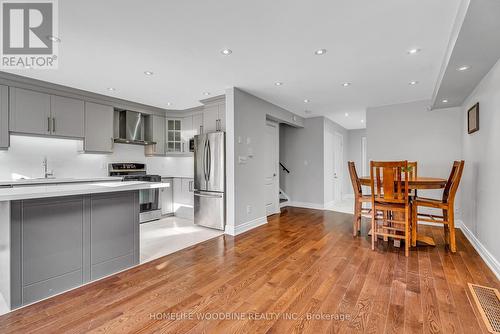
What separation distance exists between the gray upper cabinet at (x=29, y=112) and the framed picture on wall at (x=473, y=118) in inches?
250

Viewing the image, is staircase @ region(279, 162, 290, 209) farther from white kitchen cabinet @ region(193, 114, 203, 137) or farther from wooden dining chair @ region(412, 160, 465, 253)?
wooden dining chair @ region(412, 160, 465, 253)

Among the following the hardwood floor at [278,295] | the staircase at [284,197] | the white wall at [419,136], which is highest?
the white wall at [419,136]

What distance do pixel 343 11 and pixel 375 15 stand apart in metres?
0.31

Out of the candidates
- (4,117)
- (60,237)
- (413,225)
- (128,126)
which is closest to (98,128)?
(128,126)

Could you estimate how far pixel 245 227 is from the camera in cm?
406

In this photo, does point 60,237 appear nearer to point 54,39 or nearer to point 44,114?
point 54,39

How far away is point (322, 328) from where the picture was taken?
163 cm

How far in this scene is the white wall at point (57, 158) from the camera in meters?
3.60

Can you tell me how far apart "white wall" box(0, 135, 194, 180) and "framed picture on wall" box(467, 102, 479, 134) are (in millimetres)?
5986

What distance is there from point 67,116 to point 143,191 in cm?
181

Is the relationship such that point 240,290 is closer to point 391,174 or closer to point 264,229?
point 264,229

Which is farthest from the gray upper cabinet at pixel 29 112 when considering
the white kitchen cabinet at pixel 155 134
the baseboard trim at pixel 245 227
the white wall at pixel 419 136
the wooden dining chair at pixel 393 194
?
the white wall at pixel 419 136

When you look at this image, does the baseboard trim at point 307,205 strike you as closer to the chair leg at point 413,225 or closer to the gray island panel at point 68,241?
the chair leg at point 413,225

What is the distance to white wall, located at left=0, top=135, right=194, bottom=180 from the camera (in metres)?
3.60
